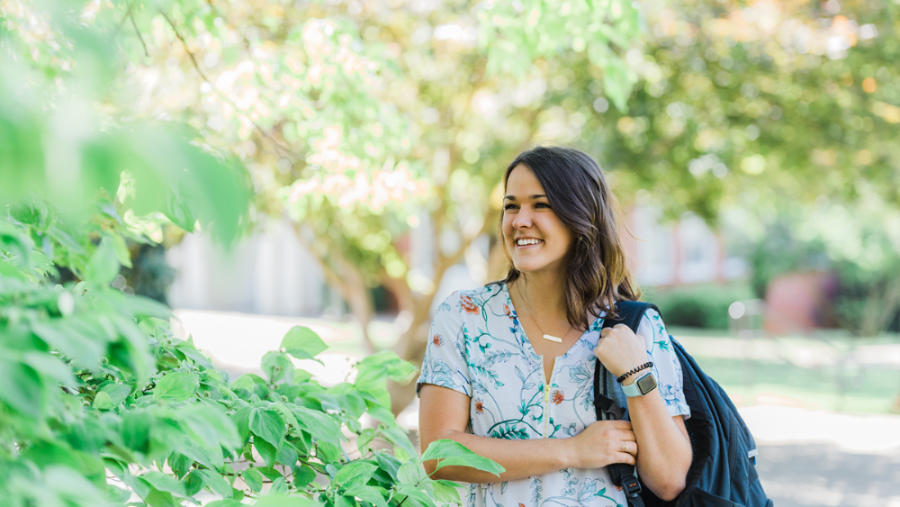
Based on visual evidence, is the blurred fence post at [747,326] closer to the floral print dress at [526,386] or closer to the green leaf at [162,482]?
the floral print dress at [526,386]

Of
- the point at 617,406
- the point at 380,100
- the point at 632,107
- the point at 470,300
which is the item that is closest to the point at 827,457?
the point at 632,107

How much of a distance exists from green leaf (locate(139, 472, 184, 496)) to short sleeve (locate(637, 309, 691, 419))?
1.20 meters

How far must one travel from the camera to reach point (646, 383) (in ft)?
5.90

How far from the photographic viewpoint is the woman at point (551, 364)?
5.98ft

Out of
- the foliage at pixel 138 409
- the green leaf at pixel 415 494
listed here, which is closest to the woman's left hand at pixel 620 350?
the foliage at pixel 138 409

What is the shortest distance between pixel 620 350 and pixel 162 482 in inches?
45.2

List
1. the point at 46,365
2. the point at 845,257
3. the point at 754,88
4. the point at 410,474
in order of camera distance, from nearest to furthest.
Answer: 1. the point at 46,365
2. the point at 410,474
3. the point at 754,88
4. the point at 845,257

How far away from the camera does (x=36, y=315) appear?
0.77 m

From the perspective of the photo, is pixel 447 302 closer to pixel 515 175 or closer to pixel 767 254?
pixel 515 175

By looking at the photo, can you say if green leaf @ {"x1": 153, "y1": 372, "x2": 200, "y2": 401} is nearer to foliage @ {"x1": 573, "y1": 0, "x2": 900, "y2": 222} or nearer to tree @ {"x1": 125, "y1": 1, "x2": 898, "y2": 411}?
tree @ {"x1": 125, "y1": 1, "x2": 898, "y2": 411}

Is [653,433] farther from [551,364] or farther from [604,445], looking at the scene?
[551,364]

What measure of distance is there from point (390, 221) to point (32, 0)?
8.13 meters

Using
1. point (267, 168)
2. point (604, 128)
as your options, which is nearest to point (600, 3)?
point (604, 128)

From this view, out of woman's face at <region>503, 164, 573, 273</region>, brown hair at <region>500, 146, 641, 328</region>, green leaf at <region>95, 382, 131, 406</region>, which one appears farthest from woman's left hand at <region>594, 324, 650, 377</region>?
green leaf at <region>95, 382, 131, 406</region>
